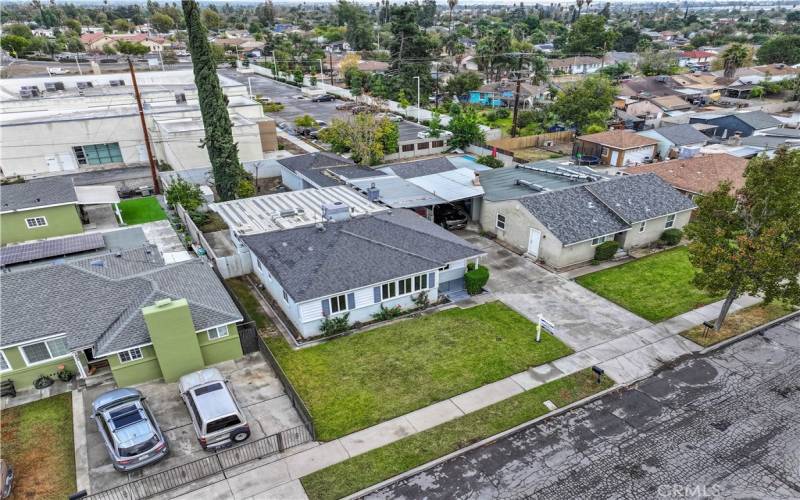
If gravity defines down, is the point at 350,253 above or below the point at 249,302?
above

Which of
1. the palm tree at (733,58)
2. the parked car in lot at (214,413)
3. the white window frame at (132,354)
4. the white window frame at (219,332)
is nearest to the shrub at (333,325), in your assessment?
the white window frame at (219,332)

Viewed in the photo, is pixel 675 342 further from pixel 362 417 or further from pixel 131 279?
pixel 131 279

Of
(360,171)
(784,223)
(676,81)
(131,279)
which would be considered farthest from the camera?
(676,81)

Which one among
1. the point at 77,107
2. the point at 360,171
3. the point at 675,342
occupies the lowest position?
the point at 675,342

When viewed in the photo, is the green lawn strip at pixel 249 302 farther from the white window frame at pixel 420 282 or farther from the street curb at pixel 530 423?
the street curb at pixel 530 423

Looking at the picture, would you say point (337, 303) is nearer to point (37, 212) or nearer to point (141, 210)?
point (37, 212)

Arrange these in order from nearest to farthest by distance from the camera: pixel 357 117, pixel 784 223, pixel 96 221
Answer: pixel 784 223, pixel 96 221, pixel 357 117

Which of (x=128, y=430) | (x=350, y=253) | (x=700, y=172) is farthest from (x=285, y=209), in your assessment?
(x=700, y=172)

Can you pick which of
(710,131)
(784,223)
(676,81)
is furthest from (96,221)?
(676,81)
